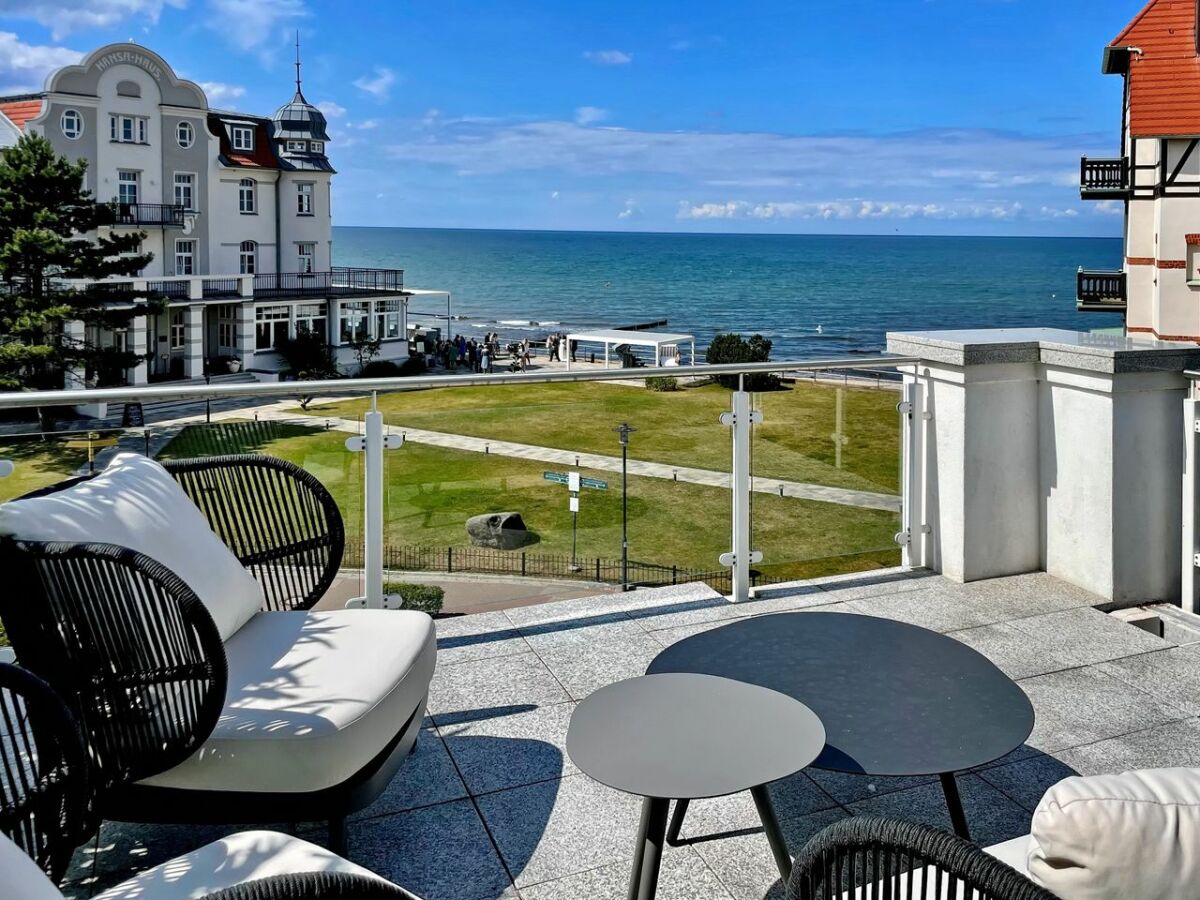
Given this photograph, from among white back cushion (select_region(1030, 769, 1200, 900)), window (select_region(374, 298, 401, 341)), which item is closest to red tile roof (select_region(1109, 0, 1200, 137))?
white back cushion (select_region(1030, 769, 1200, 900))

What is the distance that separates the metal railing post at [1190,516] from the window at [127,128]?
38910 mm

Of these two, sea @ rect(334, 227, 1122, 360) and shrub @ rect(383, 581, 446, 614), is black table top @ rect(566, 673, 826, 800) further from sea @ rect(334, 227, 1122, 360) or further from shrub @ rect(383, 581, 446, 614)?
sea @ rect(334, 227, 1122, 360)

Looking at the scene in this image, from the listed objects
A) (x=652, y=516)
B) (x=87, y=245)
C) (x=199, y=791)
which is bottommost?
(x=199, y=791)

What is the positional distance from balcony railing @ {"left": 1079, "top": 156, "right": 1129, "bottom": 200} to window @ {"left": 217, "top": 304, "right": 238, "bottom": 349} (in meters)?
28.7

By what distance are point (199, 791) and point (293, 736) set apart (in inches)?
10.6

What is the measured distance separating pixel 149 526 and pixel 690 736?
1.51m

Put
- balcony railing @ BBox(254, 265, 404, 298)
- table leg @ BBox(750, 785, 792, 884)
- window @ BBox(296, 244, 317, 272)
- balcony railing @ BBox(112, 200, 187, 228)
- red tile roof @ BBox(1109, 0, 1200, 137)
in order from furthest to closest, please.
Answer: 1. window @ BBox(296, 244, 317, 272)
2. balcony railing @ BBox(254, 265, 404, 298)
3. balcony railing @ BBox(112, 200, 187, 228)
4. red tile roof @ BBox(1109, 0, 1200, 137)
5. table leg @ BBox(750, 785, 792, 884)

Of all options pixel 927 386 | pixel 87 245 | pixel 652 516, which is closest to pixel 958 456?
pixel 927 386

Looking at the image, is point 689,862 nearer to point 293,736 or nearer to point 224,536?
point 293,736

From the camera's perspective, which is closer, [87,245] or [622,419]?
[622,419]

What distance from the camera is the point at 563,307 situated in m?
77.2

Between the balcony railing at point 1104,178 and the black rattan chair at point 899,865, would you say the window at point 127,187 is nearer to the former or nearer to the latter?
the balcony railing at point 1104,178

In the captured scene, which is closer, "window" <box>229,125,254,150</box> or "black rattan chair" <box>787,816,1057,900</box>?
"black rattan chair" <box>787,816,1057,900</box>

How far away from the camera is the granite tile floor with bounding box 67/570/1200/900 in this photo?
2.57 m
